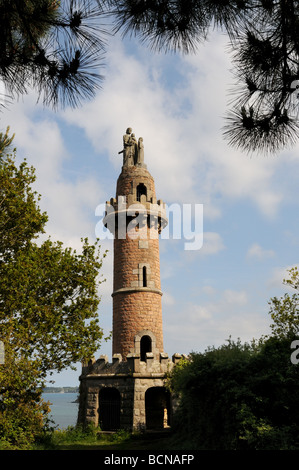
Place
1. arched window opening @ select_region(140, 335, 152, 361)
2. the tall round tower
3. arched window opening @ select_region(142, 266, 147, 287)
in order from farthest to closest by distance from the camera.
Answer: arched window opening @ select_region(142, 266, 147, 287) → arched window opening @ select_region(140, 335, 152, 361) → the tall round tower

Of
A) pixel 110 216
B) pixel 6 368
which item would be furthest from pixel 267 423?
pixel 110 216

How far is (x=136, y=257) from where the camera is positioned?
81.3ft

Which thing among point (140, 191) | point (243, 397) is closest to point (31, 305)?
point (243, 397)

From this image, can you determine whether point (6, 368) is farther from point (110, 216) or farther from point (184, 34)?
point (110, 216)

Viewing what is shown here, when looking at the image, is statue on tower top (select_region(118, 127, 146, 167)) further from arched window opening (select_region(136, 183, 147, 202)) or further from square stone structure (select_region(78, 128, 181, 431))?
arched window opening (select_region(136, 183, 147, 202))

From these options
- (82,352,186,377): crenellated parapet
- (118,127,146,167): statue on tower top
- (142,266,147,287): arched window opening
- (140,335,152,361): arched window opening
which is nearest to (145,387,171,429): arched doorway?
(82,352,186,377): crenellated parapet

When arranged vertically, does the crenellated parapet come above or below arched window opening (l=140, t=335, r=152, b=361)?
below

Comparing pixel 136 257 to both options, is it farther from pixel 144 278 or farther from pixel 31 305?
pixel 31 305

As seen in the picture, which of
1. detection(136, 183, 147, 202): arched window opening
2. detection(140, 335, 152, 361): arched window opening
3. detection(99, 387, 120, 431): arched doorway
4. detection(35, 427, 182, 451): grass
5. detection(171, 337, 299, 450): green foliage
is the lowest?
detection(35, 427, 182, 451): grass

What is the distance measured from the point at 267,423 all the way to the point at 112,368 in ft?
38.1

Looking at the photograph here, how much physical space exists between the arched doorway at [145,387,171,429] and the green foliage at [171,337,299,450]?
7.63 m

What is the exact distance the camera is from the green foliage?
11663 millimetres

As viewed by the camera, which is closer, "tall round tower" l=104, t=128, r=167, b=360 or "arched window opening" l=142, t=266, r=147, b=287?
"tall round tower" l=104, t=128, r=167, b=360

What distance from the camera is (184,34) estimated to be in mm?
7219
